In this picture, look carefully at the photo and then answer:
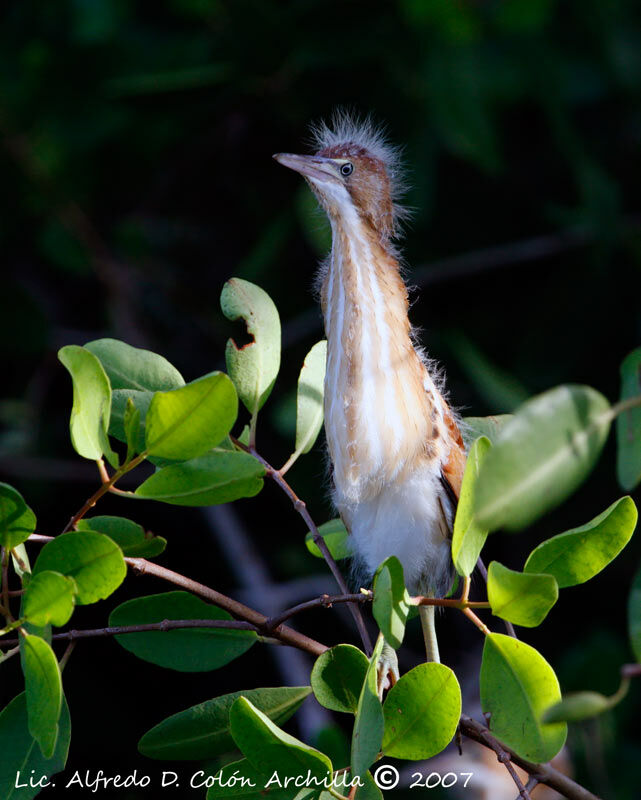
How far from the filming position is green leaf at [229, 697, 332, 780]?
103 centimetres

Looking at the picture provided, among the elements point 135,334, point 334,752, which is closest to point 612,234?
point 135,334

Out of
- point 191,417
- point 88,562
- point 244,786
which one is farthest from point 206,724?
point 191,417

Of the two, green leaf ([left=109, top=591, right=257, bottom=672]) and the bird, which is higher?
the bird

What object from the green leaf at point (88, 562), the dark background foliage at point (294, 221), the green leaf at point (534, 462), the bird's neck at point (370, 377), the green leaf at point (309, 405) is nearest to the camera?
the green leaf at point (534, 462)

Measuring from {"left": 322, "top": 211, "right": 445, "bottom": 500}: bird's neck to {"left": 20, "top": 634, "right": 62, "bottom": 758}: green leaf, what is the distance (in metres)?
0.73

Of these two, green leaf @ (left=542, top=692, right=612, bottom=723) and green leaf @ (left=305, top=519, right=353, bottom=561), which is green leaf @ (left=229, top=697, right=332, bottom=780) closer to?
green leaf @ (left=542, top=692, right=612, bottom=723)

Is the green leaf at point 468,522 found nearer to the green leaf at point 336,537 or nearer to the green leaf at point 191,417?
the green leaf at point 191,417

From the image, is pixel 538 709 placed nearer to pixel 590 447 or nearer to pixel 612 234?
pixel 590 447

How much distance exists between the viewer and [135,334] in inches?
121

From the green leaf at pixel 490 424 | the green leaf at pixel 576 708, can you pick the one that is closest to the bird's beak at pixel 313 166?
the green leaf at pixel 490 424

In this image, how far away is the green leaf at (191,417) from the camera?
976mm

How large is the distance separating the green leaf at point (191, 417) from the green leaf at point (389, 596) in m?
0.22

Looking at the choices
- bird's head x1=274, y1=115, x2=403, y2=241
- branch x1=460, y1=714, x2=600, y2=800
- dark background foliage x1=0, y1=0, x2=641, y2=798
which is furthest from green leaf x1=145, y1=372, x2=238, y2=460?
dark background foliage x1=0, y1=0, x2=641, y2=798

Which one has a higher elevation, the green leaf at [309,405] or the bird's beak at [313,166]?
the bird's beak at [313,166]
